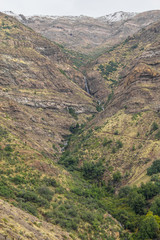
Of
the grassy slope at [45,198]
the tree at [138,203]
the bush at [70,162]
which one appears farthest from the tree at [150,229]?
the bush at [70,162]

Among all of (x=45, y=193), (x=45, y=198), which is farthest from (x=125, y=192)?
(x=45, y=198)

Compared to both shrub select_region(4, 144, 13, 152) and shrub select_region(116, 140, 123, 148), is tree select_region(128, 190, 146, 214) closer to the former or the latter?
shrub select_region(116, 140, 123, 148)

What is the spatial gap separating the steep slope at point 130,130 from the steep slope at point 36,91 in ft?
36.5

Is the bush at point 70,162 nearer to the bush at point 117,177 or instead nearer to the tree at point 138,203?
the bush at point 117,177

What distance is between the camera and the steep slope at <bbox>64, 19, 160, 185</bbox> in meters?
49.6

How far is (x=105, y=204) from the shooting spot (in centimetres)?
3909

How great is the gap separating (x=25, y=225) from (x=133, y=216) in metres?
22.3

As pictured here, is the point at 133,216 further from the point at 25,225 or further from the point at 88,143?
the point at 88,143

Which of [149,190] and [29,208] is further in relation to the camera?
[149,190]

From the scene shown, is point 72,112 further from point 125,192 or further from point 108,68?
point 125,192

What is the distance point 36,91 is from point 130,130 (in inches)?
1504

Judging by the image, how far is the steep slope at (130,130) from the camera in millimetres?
49594

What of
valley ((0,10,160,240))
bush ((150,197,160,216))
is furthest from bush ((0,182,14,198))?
bush ((150,197,160,216))

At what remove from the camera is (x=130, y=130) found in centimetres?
5922
